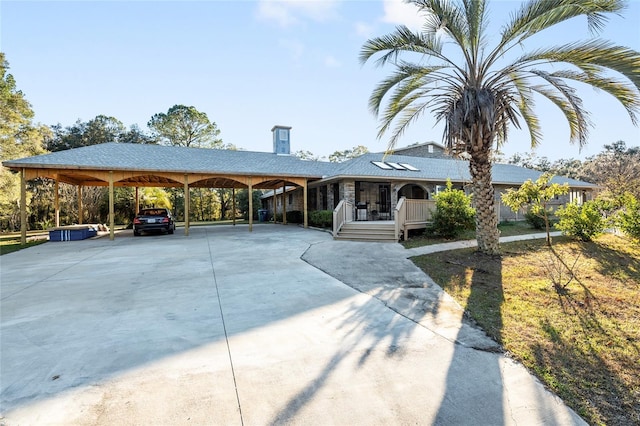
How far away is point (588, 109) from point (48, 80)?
18465mm

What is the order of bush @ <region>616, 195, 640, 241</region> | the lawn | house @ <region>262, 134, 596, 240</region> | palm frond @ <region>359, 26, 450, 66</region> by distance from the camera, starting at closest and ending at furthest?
the lawn, palm frond @ <region>359, 26, 450, 66</region>, bush @ <region>616, 195, 640, 241</region>, house @ <region>262, 134, 596, 240</region>

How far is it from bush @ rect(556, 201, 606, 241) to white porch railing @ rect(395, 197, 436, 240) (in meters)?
4.23

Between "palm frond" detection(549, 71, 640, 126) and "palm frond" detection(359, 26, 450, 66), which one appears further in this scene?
"palm frond" detection(359, 26, 450, 66)

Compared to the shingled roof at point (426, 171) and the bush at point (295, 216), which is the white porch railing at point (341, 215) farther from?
the bush at point (295, 216)

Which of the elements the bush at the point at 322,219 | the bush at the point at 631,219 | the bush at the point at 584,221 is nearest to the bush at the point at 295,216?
the bush at the point at 322,219

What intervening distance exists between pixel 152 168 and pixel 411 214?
38.8ft

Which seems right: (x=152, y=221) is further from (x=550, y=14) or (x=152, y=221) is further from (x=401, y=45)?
(x=550, y=14)

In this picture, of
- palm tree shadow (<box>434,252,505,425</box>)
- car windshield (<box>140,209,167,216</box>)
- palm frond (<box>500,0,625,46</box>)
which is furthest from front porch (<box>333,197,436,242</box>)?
car windshield (<box>140,209,167,216</box>)

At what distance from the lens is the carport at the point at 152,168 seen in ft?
41.9

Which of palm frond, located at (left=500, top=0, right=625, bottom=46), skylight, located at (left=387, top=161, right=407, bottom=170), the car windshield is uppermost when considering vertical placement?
palm frond, located at (left=500, top=0, right=625, bottom=46)

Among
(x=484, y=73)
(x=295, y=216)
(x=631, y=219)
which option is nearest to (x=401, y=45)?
(x=484, y=73)

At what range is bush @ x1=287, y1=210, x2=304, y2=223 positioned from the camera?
2027 centimetres

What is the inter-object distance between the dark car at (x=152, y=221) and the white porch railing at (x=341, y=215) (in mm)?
8976

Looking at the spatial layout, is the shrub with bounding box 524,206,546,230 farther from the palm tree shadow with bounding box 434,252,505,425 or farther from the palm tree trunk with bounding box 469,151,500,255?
the palm tree shadow with bounding box 434,252,505,425
